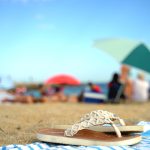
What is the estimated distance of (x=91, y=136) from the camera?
166 inches

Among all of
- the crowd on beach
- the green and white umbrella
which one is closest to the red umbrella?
the crowd on beach

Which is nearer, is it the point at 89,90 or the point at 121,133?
the point at 121,133

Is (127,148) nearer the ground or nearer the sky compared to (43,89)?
nearer the ground

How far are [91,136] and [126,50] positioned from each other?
25.1 ft

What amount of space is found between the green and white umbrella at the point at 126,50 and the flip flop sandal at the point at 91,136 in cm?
714

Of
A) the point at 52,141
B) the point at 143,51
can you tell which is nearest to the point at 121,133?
the point at 52,141

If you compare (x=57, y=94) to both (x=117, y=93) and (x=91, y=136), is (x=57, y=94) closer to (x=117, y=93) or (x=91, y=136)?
(x=117, y=93)

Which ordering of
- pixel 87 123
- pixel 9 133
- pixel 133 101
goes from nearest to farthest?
pixel 87 123, pixel 9 133, pixel 133 101

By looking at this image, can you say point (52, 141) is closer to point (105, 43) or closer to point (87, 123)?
point (87, 123)

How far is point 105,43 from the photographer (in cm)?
1170

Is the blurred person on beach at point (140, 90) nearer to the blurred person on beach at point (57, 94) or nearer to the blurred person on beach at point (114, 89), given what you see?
the blurred person on beach at point (114, 89)

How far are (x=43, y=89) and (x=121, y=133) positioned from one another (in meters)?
10.6

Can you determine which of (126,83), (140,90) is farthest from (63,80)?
(140,90)

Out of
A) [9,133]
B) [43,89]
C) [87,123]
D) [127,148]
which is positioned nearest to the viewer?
[127,148]
